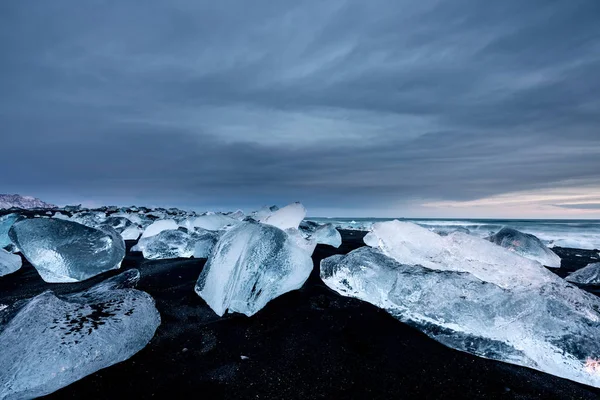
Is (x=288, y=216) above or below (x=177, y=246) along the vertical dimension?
above

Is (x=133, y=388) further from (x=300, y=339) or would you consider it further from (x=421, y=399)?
(x=421, y=399)

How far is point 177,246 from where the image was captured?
11.6 feet

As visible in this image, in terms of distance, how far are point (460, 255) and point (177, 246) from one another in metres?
3.03

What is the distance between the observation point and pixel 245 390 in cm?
117

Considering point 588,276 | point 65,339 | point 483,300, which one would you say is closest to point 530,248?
point 588,276

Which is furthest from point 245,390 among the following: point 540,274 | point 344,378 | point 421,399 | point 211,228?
point 211,228

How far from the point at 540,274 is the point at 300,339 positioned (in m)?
1.53

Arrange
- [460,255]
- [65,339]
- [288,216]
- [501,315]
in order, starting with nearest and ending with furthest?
[65,339] → [501,315] → [460,255] → [288,216]

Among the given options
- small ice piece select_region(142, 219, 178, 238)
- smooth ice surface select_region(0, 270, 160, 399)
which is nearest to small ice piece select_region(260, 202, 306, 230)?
smooth ice surface select_region(0, 270, 160, 399)

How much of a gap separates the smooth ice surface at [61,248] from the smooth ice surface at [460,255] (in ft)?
8.80

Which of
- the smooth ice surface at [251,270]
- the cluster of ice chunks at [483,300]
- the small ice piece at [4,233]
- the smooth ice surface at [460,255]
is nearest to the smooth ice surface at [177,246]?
the smooth ice surface at [251,270]

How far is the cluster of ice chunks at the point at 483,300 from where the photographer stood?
1.41 metres

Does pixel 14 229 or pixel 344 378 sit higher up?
pixel 14 229

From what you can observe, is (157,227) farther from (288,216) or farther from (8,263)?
(288,216)
